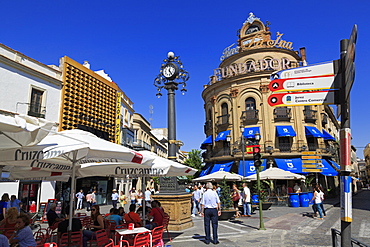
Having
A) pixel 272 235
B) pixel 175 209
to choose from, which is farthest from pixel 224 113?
pixel 272 235

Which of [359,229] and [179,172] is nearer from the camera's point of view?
[179,172]

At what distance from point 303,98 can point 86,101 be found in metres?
21.8

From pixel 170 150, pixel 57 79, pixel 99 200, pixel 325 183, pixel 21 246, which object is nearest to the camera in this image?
pixel 21 246

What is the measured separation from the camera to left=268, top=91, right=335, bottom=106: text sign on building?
3445mm

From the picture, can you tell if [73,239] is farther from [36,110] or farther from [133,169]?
[36,110]

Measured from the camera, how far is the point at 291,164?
26.5 meters

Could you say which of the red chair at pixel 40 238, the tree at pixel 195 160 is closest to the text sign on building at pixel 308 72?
the red chair at pixel 40 238

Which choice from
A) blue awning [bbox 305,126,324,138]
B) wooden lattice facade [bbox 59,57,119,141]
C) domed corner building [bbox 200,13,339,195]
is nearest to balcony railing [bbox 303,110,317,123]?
domed corner building [bbox 200,13,339,195]

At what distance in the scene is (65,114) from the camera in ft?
68.3

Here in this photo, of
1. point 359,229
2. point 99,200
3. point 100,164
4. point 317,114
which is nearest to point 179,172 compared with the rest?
point 100,164

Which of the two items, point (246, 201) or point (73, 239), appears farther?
point (246, 201)

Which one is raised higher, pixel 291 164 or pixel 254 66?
pixel 254 66

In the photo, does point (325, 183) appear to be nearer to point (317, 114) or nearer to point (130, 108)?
point (317, 114)

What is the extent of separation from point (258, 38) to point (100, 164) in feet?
93.7
